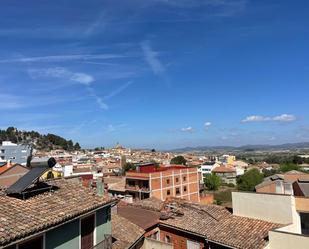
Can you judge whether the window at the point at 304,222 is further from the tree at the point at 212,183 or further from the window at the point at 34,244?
the tree at the point at 212,183

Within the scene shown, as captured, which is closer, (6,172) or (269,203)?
(269,203)

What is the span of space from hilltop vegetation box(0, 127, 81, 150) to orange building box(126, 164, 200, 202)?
109 meters

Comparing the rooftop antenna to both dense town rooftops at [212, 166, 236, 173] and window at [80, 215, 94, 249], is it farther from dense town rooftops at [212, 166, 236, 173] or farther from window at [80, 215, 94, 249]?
dense town rooftops at [212, 166, 236, 173]

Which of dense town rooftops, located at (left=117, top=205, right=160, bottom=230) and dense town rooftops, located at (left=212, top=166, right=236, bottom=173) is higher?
dense town rooftops, located at (left=117, top=205, right=160, bottom=230)

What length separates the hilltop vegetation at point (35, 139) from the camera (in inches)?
6181

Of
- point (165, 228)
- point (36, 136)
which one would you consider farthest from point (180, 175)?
point (36, 136)

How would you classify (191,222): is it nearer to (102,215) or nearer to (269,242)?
(269,242)

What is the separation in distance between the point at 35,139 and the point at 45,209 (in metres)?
178

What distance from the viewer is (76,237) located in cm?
1047

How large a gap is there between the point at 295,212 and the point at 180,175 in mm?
45393

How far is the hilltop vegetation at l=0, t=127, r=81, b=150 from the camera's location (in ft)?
515

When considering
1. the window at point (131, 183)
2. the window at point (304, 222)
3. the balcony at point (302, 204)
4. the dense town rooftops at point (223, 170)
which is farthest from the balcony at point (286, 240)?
the dense town rooftops at point (223, 170)

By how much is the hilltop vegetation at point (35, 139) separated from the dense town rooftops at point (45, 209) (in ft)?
501

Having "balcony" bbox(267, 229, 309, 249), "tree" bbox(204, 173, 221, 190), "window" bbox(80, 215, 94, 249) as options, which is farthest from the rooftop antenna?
"tree" bbox(204, 173, 221, 190)
